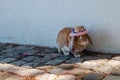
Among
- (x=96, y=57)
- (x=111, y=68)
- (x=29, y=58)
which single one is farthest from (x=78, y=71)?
(x=29, y=58)

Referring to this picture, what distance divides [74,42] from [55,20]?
1.91 feet

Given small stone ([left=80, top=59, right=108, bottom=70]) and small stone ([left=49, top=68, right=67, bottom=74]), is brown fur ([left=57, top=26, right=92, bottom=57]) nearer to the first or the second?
small stone ([left=80, top=59, right=108, bottom=70])

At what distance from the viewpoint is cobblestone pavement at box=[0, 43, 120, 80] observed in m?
2.48

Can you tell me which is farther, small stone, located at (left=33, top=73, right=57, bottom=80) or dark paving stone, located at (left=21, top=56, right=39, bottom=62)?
dark paving stone, located at (left=21, top=56, right=39, bottom=62)

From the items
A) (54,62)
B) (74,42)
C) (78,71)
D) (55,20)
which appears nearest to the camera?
(78,71)

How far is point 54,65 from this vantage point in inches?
112

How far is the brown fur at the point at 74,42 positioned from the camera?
10.1 ft

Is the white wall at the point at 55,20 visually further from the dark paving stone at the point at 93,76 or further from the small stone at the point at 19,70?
the small stone at the point at 19,70

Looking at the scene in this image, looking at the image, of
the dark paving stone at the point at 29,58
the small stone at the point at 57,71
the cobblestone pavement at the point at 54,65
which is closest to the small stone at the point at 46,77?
the cobblestone pavement at the point at 54,65

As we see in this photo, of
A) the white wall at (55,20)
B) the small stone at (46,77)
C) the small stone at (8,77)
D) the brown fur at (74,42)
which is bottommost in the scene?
the small stone at (46,77)

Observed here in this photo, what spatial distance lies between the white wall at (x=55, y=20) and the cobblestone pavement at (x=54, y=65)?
0.71 ft

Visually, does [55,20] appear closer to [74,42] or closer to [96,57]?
[74,42]

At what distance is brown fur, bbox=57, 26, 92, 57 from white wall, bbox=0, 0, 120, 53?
20 cm

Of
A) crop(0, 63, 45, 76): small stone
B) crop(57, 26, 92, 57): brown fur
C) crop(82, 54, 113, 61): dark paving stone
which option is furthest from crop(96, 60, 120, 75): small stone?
crop(0, 63, 45, 76): small stone
